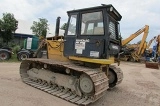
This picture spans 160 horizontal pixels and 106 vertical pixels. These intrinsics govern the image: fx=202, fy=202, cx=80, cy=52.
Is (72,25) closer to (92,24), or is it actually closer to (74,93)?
(92,24)

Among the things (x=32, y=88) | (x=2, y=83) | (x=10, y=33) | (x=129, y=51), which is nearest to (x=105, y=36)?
(x=32, y=88)

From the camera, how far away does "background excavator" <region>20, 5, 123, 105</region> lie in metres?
5.58

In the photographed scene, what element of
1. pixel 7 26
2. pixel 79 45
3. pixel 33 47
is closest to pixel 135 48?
pixel 33 47

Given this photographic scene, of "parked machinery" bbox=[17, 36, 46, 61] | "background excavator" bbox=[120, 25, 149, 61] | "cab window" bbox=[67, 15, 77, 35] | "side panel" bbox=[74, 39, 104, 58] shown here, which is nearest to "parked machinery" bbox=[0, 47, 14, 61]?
"parked machinery" bbox=[17, 36, 46, 61]

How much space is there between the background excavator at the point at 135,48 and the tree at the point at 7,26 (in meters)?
13.2

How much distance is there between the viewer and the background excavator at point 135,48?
21969 millimetres

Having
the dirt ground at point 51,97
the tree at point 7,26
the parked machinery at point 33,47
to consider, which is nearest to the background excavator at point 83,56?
the dirt ground at point 51,97

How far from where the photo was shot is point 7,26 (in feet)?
77.4

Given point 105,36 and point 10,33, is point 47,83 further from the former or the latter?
point 10,33

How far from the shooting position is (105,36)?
5.71m

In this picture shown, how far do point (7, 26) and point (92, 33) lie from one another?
65.3 ft

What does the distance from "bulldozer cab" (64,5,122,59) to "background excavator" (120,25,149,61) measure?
16.0 m

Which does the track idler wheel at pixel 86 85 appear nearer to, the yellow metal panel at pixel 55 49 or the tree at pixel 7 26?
the yellow metal panel at pixel 55 49

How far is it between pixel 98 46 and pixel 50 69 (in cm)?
215
